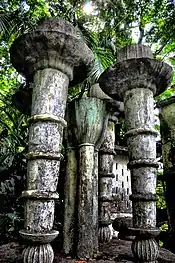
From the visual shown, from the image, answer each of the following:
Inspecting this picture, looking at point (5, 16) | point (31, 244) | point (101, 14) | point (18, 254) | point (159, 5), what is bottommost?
point (18, 254)

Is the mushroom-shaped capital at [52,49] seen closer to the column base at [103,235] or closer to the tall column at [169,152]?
the column base at [103,235]

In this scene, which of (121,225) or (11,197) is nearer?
(121,225)

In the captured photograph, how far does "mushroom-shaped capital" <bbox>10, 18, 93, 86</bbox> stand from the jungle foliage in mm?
1028

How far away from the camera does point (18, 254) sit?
8.91ft

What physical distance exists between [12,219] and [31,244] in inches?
83.7

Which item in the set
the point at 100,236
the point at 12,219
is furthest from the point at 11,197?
the point at 100,236

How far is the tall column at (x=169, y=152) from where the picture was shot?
437 centimetres

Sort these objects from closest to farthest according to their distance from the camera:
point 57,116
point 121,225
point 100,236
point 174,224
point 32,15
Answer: point 57,116, point 100,236, point 121,225, point 174,224, point 32,15

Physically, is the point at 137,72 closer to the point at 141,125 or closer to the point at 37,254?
the point at 141,125

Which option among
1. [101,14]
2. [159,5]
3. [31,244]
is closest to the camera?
[31,244]

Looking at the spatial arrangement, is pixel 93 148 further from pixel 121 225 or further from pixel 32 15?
→ pixel 32 15

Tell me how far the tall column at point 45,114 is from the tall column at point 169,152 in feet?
8.98

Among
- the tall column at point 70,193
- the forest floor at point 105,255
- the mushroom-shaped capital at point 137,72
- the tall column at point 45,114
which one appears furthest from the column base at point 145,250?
the mushroom-shaped capital at point 137,72

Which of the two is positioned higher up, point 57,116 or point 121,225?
point 57,116
